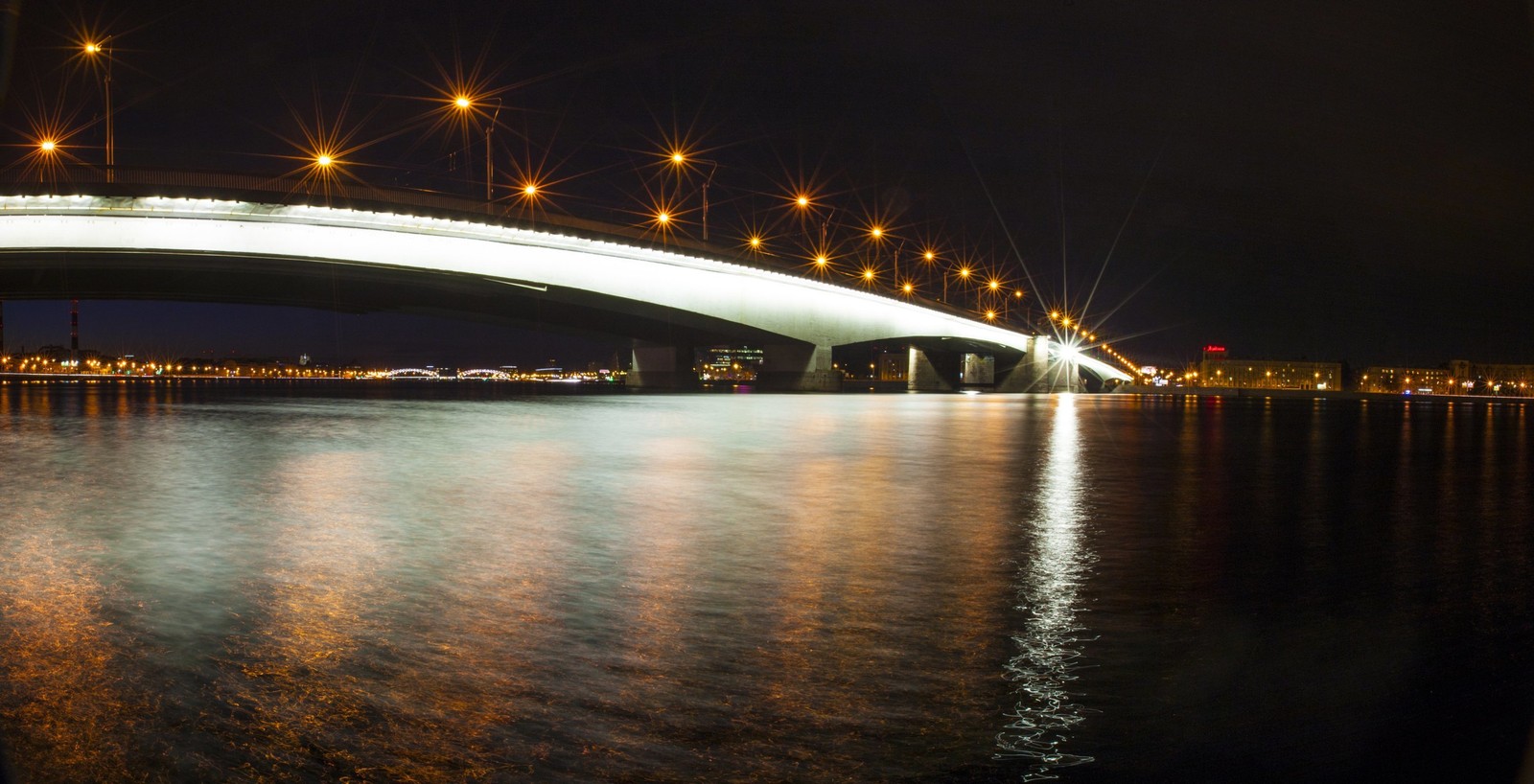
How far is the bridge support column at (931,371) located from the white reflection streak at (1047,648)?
86008 millimetres

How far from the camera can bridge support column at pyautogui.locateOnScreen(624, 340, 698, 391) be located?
7756 centimetres

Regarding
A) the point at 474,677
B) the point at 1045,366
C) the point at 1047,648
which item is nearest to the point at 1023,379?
the point at 1045,366

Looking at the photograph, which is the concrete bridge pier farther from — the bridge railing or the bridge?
the bridge railing

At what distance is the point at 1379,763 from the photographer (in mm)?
3900

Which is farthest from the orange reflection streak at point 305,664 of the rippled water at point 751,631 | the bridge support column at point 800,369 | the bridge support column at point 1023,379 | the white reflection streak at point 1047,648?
the bridge support column at point 1023,379

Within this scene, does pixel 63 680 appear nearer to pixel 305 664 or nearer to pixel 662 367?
pixel 305 664

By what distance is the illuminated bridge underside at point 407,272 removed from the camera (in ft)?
125

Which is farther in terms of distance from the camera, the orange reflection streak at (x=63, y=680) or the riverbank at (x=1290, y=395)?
the riverbank at (x=1290, y=395)

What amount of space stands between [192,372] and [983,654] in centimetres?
19365

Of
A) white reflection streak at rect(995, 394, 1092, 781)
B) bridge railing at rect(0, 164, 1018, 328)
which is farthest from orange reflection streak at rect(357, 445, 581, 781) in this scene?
bridge railing at rect(0, 164, 1018, 328)

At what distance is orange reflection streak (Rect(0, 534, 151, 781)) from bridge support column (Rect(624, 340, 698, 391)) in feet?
227

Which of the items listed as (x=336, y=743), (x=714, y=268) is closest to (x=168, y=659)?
(x=336, y=743)

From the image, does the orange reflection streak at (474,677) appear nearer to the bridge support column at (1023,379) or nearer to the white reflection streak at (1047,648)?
the white reflection streak at (1047,648)

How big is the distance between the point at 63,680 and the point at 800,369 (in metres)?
64.8
